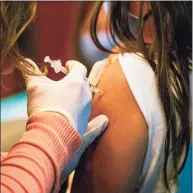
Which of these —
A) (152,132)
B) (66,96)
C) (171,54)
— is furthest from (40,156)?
(171,54)

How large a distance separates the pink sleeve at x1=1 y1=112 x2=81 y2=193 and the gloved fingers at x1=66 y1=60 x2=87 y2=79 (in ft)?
0.46

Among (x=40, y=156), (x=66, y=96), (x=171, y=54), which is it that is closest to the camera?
(x=40, y=156)

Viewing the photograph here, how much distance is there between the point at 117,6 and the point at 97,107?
10.9 inches

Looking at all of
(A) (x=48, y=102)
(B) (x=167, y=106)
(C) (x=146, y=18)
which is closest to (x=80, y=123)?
(A) (x=48, y=102)

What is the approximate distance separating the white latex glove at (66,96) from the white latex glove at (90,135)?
40 mm

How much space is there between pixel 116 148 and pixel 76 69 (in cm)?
18

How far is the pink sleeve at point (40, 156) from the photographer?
474 mm

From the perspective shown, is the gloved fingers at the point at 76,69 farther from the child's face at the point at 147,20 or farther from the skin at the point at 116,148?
the child's face at the point at 147,20

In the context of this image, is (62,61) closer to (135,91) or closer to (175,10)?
(135,91)

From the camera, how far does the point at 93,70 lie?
790 mm

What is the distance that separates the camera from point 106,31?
867 millimetres

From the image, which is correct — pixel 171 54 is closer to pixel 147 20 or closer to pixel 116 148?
pixel 147 20

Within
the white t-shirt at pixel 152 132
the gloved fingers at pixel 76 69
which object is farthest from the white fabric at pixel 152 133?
the gloved fingers at pixel 76 69

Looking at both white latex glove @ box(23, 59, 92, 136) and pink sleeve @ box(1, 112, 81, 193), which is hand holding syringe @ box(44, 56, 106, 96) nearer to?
white latex glove @ box(23, 59, 92, 136)
